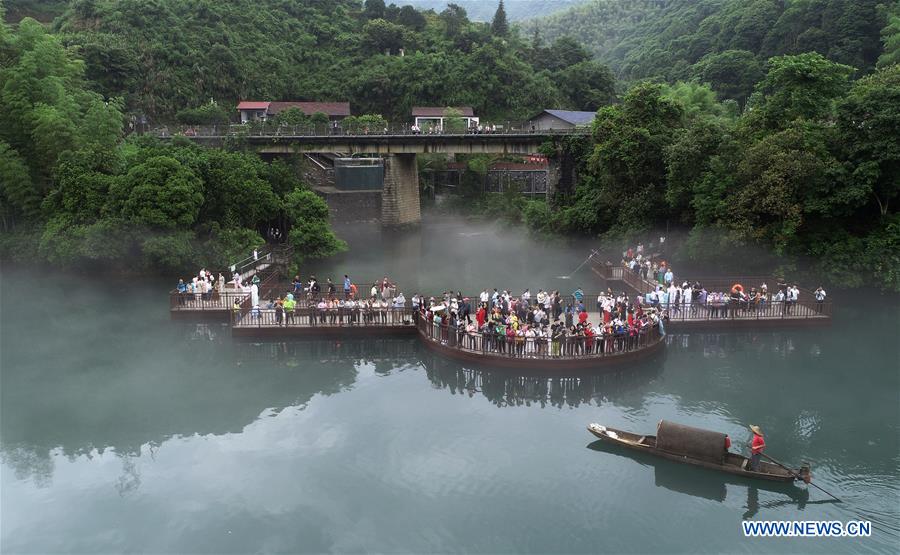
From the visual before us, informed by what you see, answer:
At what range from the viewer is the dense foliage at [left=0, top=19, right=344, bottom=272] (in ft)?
120

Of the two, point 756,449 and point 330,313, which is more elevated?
point 330,313

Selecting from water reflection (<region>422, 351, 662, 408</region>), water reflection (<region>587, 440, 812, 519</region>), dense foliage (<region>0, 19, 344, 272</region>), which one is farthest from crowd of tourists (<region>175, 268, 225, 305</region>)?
water reflection (<region>587, 440, 812, 519</region>)

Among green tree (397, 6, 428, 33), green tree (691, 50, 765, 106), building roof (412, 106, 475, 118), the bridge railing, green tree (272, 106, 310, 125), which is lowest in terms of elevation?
the bridge railing

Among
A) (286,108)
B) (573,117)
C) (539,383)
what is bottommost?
(539,383)

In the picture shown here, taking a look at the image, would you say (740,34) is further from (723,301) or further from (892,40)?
(723,301)

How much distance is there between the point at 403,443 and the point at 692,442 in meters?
7.39

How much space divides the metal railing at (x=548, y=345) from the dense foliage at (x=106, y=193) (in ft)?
56.0

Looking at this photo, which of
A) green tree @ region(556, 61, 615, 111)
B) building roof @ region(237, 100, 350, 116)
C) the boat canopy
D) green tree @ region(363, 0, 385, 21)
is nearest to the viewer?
the boat canopy

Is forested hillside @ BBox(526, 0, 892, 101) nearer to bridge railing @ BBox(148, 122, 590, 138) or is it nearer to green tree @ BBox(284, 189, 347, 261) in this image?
bridge railing @ BBox(148, 122, 590, 138)

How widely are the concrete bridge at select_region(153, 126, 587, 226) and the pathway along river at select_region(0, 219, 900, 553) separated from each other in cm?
2852

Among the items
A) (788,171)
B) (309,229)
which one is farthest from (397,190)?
(788,171)

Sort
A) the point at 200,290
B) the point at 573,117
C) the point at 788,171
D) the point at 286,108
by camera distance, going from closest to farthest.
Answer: the point at 200,290, the point at 788,171, the point at 573,117, the point at 286,108

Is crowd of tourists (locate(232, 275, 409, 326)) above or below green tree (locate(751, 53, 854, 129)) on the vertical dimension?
below

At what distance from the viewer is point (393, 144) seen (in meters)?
55.7
